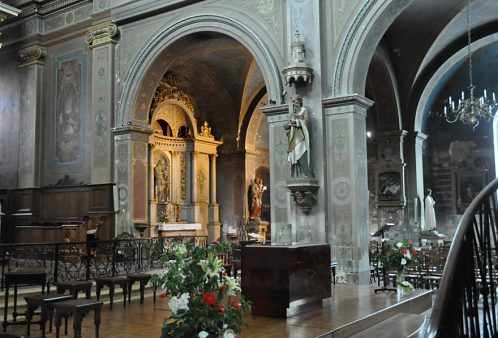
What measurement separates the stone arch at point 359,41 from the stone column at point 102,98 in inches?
256

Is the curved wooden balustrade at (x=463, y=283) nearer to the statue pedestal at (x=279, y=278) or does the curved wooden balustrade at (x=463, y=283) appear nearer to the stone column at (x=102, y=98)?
the statue pedestal at (x=279, y=278)

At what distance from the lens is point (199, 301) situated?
4090 mm

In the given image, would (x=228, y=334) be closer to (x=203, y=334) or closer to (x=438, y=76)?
(x=203, y=334)

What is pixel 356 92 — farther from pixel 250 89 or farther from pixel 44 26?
pixel 44 26

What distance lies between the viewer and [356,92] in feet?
36.0

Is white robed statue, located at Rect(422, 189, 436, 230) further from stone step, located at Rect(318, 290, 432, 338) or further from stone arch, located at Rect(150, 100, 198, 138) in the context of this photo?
stone step, located at Rect(318, 290, 432, 338)

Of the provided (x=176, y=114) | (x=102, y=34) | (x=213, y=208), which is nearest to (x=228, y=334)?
(x=102, y=34)

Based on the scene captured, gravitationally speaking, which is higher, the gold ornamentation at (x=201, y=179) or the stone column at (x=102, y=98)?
the stone column at (x=102, y=98)

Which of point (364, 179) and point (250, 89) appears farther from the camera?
point (250, 89)

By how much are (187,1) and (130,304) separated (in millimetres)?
7809

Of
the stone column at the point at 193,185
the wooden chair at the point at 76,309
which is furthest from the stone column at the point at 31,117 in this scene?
the wooden chair at the point at 76,309

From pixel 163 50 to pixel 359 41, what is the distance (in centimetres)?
528

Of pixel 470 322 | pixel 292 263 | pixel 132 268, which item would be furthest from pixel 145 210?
pixel 470 322

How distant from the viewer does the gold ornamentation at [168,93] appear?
17484 millimetres
